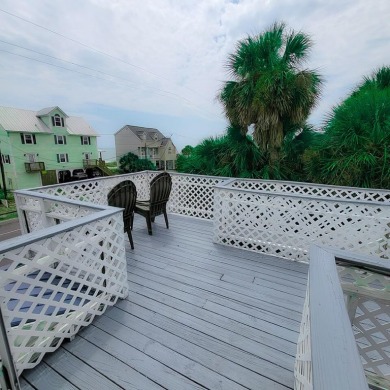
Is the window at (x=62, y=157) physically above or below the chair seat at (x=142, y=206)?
above

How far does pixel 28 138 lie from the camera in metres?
17.5

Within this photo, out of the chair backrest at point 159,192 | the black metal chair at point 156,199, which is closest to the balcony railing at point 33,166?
the black metal chair at point 156,199

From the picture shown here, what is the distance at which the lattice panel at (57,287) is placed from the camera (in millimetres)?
1307

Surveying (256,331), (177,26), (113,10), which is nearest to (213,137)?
(177,26)

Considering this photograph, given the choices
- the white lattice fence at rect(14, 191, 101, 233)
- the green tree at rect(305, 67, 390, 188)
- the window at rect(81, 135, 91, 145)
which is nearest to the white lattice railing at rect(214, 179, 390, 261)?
Result: the green tree at rect(305, 67, 390, 188)

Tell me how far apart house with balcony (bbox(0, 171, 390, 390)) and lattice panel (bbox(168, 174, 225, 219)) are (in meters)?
1.17

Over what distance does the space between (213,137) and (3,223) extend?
14289mm

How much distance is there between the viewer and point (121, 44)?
23.9 ft

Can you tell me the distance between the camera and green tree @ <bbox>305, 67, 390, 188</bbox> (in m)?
3.79

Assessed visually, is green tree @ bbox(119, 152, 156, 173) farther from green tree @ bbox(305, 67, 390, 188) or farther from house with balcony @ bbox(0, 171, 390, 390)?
green tree @ bbox(305, 67, 390, 188)

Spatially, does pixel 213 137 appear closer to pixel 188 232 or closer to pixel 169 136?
pixel 188 232

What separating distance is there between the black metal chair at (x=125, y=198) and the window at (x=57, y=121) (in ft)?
67.2

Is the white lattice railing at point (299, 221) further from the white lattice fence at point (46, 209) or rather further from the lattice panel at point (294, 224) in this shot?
the white lattice fence at point (46, 209)

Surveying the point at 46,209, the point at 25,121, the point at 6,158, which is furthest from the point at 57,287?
the point at 6,158
